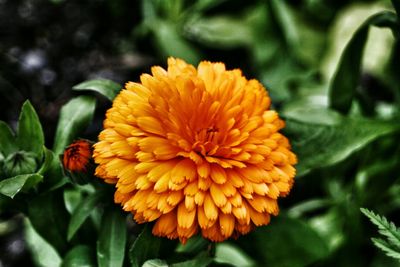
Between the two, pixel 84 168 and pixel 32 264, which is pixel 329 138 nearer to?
pixel 84 168

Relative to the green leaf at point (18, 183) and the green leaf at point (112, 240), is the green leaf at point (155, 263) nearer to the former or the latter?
the green leaf at point (112, 240)

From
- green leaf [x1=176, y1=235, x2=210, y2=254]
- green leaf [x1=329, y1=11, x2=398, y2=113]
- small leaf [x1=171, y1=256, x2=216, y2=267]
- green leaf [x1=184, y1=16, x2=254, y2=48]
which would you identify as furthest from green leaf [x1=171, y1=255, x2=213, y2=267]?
green leaf [x1=184, y1=16, x2=254, y2=48]

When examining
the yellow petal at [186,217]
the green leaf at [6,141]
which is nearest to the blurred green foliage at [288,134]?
the green leaf at [6,141]

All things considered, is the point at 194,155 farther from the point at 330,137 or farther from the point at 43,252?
the point at 43,252

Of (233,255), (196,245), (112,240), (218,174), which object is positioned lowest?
(233,255)

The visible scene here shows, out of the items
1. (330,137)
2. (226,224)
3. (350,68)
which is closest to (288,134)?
(330,137)
